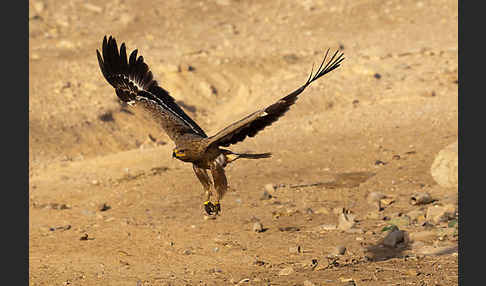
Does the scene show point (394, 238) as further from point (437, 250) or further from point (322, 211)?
point (322, 211)

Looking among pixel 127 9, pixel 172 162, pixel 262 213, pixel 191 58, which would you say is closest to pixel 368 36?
pixel 191 58

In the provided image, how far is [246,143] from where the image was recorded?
15.5m

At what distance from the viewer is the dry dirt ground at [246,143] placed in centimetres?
1016

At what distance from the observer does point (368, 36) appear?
24969 millimetres

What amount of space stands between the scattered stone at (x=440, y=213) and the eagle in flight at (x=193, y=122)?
3.01 meters

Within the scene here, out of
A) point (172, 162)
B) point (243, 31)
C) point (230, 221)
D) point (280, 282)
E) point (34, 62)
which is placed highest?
point (243, 31)

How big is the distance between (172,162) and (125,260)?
461 cm

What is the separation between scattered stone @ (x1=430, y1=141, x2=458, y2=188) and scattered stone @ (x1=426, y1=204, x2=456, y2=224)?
1.21m

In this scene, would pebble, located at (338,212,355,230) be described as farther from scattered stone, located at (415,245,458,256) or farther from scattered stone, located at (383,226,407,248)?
scattered stone, located at (415,245,458,256)

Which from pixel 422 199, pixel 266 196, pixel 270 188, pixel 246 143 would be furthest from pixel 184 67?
pixel 422 199

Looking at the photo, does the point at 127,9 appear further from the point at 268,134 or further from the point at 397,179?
the point at 397,179

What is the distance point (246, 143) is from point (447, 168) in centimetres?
436

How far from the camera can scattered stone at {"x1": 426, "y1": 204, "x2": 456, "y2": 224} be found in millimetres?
10906

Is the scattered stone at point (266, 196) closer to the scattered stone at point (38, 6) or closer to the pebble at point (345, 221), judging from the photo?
the pebble at point (345, 221)
